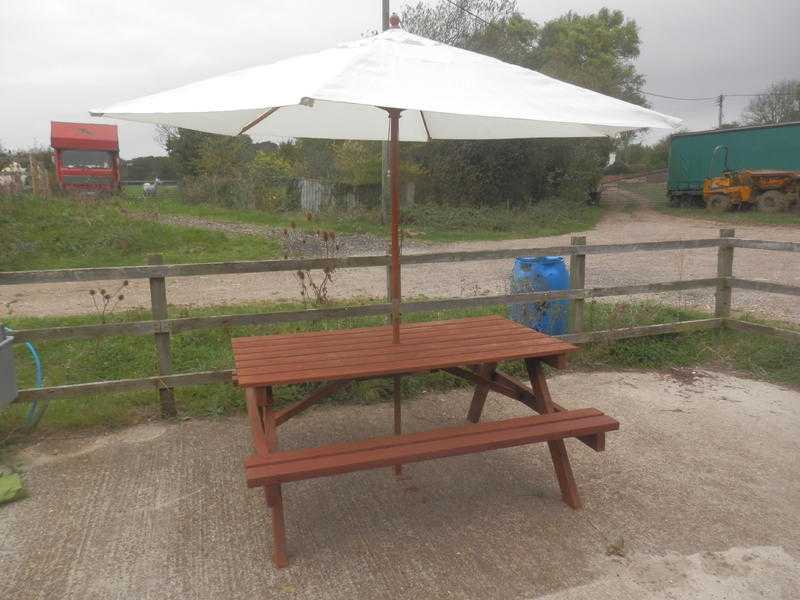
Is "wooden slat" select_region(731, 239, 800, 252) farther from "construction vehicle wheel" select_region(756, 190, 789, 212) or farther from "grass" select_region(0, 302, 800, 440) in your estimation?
"construction vehicle wheel" select_region(756, 190, 789, 212)

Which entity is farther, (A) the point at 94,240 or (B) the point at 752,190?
(B) the point at 752,190

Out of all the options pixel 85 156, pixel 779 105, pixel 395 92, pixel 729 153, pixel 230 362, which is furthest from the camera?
pixel 779 105

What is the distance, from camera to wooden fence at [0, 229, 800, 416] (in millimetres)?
4098

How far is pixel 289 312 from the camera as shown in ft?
14.9

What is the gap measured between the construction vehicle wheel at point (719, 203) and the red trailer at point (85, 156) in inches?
886

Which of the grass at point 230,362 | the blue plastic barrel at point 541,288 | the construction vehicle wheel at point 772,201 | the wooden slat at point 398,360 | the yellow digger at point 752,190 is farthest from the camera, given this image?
the yellow digger at point 752,190

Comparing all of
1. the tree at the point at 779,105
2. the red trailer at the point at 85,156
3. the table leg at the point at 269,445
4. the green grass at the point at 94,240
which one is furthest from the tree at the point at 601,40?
the table leg at the point at 269,445

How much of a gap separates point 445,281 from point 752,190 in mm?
16951

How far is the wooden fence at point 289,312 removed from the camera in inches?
161

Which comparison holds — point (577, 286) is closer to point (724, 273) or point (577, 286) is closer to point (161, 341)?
point (724, 273)

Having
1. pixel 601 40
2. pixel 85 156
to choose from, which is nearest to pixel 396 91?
pixel 85 156

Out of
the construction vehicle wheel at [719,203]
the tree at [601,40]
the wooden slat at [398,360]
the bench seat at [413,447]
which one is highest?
the tree at [601,40]

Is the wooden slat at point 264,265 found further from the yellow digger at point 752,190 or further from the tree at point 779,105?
the tree at point 779,105

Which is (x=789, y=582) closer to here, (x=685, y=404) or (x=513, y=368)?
(x=685, y=404)
